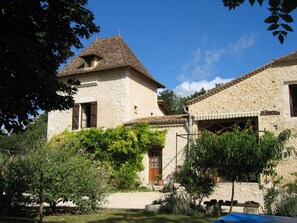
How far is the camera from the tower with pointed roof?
20.9 metres

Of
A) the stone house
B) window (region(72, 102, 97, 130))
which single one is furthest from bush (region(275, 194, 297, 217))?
window (region(72, 102, 97, 130))

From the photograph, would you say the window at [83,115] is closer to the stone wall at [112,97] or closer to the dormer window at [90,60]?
the stone wall at [112,97]

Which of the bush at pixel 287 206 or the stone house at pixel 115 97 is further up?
the stone house at pixel 115 97

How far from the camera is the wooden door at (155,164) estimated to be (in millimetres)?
19516

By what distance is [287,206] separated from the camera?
9094 millimetres

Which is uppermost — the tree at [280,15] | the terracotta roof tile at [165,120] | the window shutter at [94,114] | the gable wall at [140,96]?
the gable wall at [140,96]

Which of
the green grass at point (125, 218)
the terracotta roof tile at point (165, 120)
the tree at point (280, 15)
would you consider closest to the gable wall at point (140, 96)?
the terracotta roof tile at point (165, 120)

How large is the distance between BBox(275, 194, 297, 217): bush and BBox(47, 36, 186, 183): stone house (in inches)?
382

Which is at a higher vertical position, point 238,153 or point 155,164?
point 238,153

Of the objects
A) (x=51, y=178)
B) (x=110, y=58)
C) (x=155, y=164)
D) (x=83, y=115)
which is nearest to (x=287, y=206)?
(x=51, y=178)

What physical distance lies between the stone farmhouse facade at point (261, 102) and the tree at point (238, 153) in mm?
7812

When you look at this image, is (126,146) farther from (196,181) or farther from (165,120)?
(196,181)

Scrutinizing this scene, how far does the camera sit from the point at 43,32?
688cm

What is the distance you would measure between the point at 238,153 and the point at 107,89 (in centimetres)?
1320
